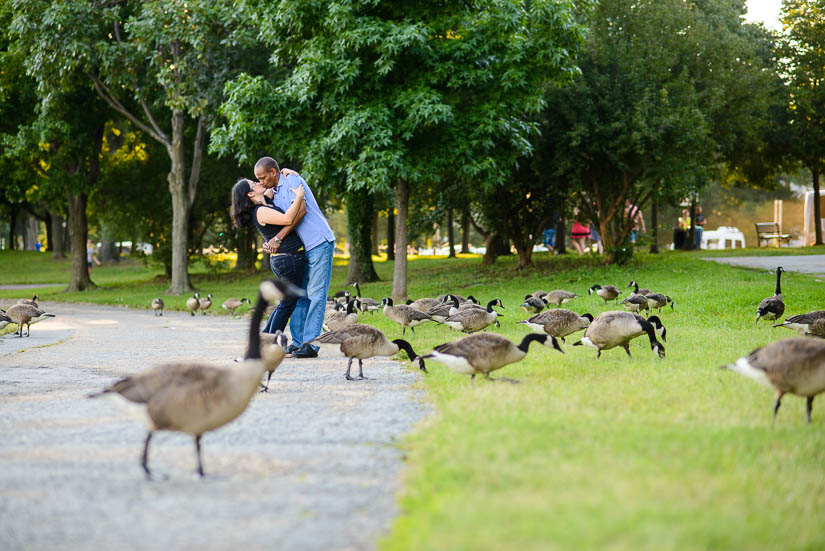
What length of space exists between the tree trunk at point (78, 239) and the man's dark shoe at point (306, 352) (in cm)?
2555

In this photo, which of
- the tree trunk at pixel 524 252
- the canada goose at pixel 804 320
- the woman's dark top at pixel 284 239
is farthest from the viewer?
the tree trunk at pixel 524 252

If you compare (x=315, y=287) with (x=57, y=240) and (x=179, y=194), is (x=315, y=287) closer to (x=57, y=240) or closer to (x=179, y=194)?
(x=179, y=194)

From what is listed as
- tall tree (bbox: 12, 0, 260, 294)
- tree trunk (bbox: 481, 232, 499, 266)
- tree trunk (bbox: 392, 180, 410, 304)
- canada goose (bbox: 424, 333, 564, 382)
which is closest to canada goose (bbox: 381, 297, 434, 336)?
canada goose (bbox: 424, 333, 564, 382)

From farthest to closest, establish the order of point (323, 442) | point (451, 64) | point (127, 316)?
point (127, 316)
point (451, 64)
point (323, 442)

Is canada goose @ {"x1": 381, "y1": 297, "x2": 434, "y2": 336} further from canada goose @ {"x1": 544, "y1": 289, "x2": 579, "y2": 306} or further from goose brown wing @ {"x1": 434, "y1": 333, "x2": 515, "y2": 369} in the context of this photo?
goose brown wing @ {"x1": 434, "y1": 333, "x2": 515, "y2": 369}

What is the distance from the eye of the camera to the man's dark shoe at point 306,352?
34.0ft

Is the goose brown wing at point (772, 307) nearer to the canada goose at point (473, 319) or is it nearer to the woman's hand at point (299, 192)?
the canada goose at point (473, 319)

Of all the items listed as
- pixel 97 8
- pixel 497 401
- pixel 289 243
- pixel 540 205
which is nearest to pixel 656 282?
pixel 540 205

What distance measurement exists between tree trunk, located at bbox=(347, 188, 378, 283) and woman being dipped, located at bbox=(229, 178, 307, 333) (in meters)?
20.2

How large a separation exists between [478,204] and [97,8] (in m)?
16.2

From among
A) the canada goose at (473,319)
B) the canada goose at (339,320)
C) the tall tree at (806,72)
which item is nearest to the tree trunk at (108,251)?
the tall tree at (806,72)

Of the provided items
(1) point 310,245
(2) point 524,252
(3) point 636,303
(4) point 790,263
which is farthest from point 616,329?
(2) point 524,252

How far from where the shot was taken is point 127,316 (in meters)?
21.2

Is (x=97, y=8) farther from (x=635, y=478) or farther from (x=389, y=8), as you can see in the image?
(x=635, y=478)
